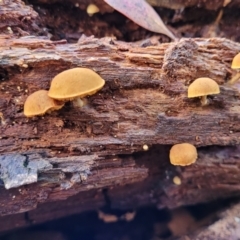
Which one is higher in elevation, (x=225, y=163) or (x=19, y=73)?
(x=19, y=73)

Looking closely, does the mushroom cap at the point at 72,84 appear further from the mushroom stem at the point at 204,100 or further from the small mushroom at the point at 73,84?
the mushroom stem at the point at 204,100

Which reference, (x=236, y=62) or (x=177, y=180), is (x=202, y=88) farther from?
(x=177, y=180)

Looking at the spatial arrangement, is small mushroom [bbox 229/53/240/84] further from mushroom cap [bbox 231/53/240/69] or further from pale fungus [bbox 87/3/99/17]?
pale fungus [bbox 87/3/99/17]

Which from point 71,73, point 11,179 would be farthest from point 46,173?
point 71,73

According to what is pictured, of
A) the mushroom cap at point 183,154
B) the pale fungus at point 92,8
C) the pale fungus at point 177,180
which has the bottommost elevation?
the pale fungus at point 177,180

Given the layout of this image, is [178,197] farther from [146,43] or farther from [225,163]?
[146,43]

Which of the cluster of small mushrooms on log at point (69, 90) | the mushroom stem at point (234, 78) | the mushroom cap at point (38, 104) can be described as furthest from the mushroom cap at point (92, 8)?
the mushroom stem at point (234, 78)
